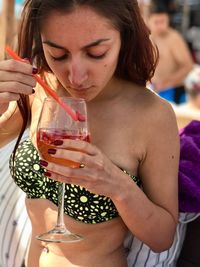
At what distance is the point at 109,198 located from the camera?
1.77m

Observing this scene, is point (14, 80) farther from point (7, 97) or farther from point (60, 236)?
point (60, 236)

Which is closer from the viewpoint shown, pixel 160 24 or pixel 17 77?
pixel 17 77

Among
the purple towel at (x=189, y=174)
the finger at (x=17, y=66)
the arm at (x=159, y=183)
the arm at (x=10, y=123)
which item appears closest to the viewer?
the finger at (x=17, y=66)

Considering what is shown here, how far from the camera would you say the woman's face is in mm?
1604

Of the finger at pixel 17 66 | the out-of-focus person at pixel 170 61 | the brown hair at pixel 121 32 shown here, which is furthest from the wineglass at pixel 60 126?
the out-of-focus person at pixel 170 61

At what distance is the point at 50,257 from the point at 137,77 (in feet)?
2.18

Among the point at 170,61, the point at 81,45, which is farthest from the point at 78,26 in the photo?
the point at 170,61

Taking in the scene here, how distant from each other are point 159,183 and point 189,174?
0.26 metres

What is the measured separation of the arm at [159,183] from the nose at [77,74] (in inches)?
12.0

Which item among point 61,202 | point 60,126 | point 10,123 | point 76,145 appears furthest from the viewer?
point 10,123

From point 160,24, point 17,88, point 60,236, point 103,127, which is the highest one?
point 17,88

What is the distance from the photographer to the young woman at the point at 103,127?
1602 mm

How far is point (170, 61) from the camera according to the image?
6.78 metres

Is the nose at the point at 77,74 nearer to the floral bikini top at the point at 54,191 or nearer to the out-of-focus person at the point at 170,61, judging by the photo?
the floral bikini top at the point at 54,191
